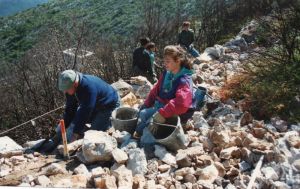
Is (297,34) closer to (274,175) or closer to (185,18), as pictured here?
(274,175)

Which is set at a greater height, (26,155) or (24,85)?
(26,155)

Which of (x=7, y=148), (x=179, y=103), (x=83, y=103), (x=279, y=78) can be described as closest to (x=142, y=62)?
(x=279, y=78)

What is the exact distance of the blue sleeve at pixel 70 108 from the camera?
387 centimetres

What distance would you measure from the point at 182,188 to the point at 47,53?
8.02 m

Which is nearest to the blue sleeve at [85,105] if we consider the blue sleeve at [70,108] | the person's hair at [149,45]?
the blue sleeve at [70,108]

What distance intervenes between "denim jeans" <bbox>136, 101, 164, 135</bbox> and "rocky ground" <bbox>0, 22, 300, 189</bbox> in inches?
4.4

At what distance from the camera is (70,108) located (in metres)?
3.93

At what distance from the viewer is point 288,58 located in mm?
4340

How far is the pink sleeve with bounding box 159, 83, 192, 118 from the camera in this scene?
332 centimetres

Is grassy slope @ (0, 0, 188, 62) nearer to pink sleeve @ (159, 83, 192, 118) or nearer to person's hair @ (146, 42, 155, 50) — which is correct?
person's hair @ (146, 42, 155, 50)

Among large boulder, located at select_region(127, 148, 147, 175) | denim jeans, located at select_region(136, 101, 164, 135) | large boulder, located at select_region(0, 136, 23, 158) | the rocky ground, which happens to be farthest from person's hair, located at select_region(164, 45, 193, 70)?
large boulder, located at select_region(0, 136, 23, 158)

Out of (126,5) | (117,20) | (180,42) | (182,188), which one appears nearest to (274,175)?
(182,188)

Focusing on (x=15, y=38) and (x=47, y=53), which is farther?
(x=15, y=38)

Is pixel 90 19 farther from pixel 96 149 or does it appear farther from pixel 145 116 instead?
pixel 96 149
